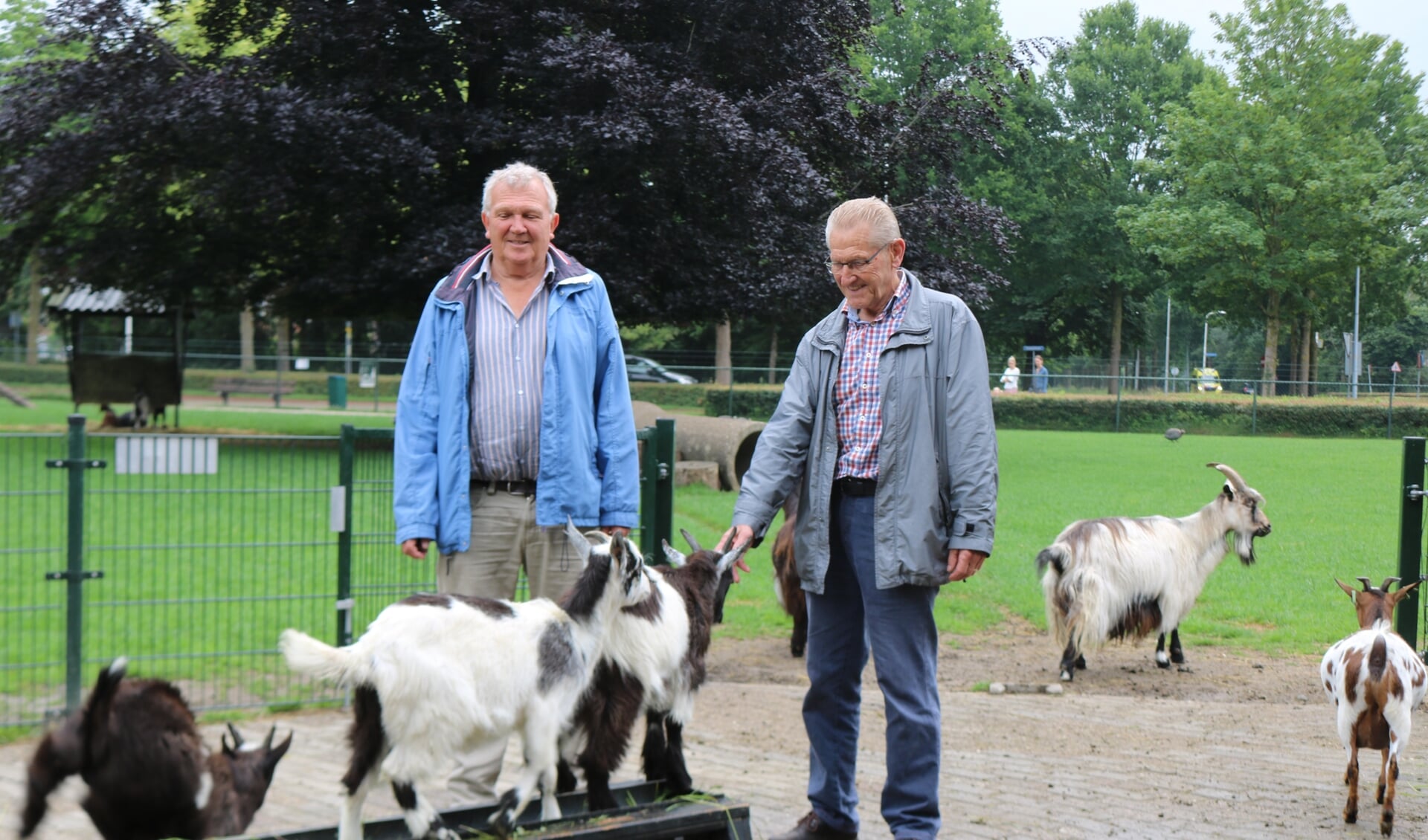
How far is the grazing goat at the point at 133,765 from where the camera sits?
3.65 m

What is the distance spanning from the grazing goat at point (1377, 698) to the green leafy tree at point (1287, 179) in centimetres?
4229

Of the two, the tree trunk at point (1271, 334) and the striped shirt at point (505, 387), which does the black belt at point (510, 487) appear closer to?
the striped shirt at point (505, 387)

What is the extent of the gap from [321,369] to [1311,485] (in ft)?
83.8

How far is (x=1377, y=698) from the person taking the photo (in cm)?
526

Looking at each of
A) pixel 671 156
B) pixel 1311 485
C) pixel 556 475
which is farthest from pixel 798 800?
pixel 1311 485

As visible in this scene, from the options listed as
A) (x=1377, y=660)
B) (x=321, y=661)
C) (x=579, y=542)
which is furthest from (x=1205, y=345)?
(x=321, y=661)

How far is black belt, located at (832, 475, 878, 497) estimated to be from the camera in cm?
452

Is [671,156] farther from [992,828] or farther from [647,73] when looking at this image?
[992,828]

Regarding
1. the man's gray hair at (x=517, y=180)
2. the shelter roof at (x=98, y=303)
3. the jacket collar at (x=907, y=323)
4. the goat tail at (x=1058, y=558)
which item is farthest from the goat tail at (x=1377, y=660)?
the shelter roof at (x=98, y=303)

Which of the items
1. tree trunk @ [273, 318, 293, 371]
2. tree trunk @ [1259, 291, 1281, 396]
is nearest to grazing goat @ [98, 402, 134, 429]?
tree trunk @ [273, 318, 293, 371]

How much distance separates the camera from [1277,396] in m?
39.6

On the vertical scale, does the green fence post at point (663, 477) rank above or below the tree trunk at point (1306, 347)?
below

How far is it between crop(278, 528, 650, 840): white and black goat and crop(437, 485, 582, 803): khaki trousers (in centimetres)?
57

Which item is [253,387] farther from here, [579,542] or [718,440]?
[579,542]
